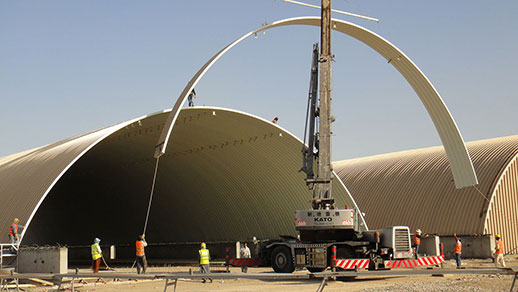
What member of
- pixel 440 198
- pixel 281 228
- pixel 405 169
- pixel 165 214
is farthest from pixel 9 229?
pixel 405 169

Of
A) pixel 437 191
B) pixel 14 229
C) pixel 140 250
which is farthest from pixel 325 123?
pixel 437 191

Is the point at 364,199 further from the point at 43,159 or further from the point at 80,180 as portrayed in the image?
the point at 43,159

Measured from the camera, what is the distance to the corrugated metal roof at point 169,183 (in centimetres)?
2769

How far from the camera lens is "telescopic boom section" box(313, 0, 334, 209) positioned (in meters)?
21.4

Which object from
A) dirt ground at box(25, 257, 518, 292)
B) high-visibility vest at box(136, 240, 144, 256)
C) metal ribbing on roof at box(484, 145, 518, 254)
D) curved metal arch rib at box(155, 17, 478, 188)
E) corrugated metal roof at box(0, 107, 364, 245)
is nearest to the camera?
dirt ground at box(25, 257, 518, 292)

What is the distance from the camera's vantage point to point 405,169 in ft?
137

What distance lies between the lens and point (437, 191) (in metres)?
37.2

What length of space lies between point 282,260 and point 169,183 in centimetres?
1840

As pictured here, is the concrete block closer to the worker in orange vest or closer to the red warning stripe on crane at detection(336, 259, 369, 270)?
the worker in orange vest

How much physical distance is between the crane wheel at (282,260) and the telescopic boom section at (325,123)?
1754 mm

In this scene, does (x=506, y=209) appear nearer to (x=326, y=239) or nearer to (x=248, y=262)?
(x=326, y=239)

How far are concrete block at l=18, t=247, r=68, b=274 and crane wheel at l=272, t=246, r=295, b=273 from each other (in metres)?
6.97

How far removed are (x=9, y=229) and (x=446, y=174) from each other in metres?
24.2

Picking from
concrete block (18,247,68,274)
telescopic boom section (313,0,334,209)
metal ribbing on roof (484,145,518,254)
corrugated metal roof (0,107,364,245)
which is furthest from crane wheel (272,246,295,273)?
metal ribbing on roof (484,145,518,254)
